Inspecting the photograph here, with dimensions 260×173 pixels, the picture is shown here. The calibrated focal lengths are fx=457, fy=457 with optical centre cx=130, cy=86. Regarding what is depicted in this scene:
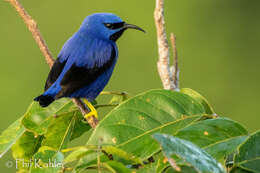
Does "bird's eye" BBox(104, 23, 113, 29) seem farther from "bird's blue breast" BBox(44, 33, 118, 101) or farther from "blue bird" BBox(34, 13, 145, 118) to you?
"bird's blue breast" BBox(44, 33, 118, 101)

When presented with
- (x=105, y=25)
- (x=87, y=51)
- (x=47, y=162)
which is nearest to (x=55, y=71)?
(x=87, y=51)

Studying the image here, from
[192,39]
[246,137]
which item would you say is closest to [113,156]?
[246,137]

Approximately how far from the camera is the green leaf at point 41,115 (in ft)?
5.43

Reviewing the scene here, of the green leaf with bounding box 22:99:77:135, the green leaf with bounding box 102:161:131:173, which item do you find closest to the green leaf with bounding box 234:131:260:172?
the green leaf with bounding box 102:161:131:173

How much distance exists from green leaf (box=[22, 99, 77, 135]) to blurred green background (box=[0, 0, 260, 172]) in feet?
12.0

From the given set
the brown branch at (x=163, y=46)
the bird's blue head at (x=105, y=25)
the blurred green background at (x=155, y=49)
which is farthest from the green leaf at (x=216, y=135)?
the blurred green background at (x=155, y=49)

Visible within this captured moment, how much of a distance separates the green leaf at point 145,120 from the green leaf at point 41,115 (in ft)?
1.52

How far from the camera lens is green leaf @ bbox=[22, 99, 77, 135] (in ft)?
5.43

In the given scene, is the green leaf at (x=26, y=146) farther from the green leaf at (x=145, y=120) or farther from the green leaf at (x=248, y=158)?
the green leaf at (x=248, y=158)

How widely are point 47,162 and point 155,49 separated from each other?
524cm

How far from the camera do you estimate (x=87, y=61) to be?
2.43 meters

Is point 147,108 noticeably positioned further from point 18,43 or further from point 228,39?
point 228,39

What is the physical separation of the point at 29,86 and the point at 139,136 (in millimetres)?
4759

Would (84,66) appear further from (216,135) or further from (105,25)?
(216,135)
